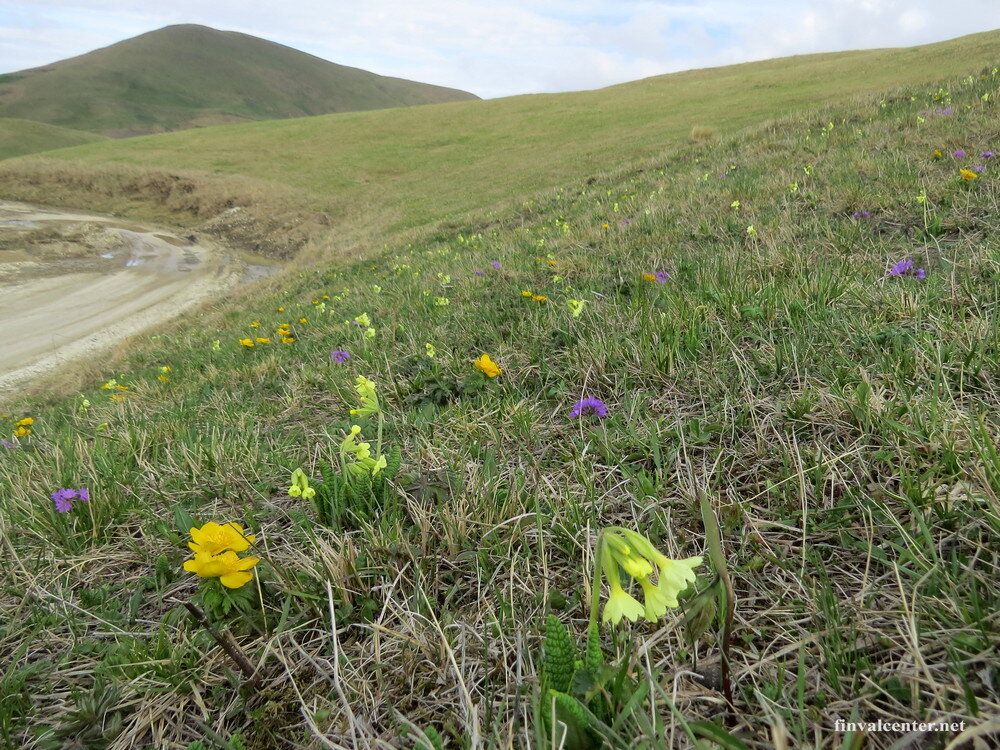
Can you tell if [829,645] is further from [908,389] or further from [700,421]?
[908,389]

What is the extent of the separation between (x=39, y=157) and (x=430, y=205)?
3734cm

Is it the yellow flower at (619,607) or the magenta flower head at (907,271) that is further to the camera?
the magenta flower head at (907,271)

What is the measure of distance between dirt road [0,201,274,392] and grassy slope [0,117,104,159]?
76.0 meters

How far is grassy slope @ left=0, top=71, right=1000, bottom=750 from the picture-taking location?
4.00ft

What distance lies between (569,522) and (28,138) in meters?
126

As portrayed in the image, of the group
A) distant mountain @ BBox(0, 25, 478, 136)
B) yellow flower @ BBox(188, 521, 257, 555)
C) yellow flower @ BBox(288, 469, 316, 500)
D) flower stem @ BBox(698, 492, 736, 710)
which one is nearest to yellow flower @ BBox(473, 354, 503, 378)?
yellow flower @ BBox(288, 469, 316, 500)

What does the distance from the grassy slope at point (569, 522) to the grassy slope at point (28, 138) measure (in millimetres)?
115373

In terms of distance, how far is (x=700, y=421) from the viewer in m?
2.20

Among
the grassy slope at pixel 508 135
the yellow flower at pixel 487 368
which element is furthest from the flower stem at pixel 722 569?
the grassy slope at pixel 508 135

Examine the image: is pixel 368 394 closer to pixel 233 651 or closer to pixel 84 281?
pixel 233 651

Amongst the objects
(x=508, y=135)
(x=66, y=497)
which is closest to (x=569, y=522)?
(x=66, y=497)

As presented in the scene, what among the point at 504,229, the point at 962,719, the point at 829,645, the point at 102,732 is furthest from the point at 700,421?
the point at 504,229

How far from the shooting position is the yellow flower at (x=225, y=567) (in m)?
1.41

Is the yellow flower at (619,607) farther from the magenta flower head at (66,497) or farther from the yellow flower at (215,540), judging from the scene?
the magenta flower head at (66,497)
